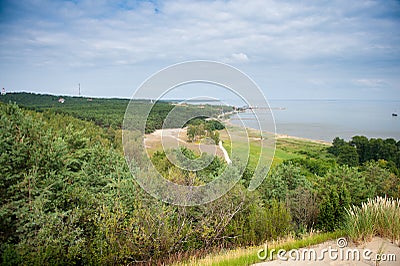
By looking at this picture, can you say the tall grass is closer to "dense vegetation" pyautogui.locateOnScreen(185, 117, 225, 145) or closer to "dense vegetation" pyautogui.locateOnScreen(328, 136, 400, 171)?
"dense vegetation" pyautogui.locateOnScreen(185, 117, 225, 145)

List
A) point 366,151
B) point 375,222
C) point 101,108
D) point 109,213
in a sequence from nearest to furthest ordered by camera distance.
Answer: point 375,222
point 109,213
point 366,151
point 101,108

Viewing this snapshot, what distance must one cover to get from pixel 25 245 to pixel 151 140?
7.37m

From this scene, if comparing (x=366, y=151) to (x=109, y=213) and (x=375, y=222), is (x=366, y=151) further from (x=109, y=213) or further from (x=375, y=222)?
(x=375, y=222)

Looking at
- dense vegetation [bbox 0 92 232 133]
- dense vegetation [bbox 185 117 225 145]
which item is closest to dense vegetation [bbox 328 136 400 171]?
dense vegetation [bbox 0 92 232 133]

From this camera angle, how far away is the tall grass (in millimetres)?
6574

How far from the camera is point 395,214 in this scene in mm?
6637

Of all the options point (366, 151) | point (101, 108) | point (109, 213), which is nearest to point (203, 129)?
point (109, 213)

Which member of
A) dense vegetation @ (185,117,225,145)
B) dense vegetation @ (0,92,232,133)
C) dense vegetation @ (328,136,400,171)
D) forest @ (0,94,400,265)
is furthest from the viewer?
dense vegetation @ (328,136,400,171)

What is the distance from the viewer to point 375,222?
266 inches

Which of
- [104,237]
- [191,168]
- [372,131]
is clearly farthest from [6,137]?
[372,131]

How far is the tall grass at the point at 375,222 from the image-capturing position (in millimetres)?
6574

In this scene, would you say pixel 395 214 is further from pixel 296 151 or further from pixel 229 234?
pixel 296 151

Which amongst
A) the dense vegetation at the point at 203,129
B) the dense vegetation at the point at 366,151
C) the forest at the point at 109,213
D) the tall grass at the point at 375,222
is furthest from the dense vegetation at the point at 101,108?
the dense vegetation at the point at 366,151

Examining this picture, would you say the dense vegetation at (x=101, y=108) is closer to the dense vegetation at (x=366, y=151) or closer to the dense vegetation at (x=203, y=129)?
the dense vegetation at (x=203, y=129)
